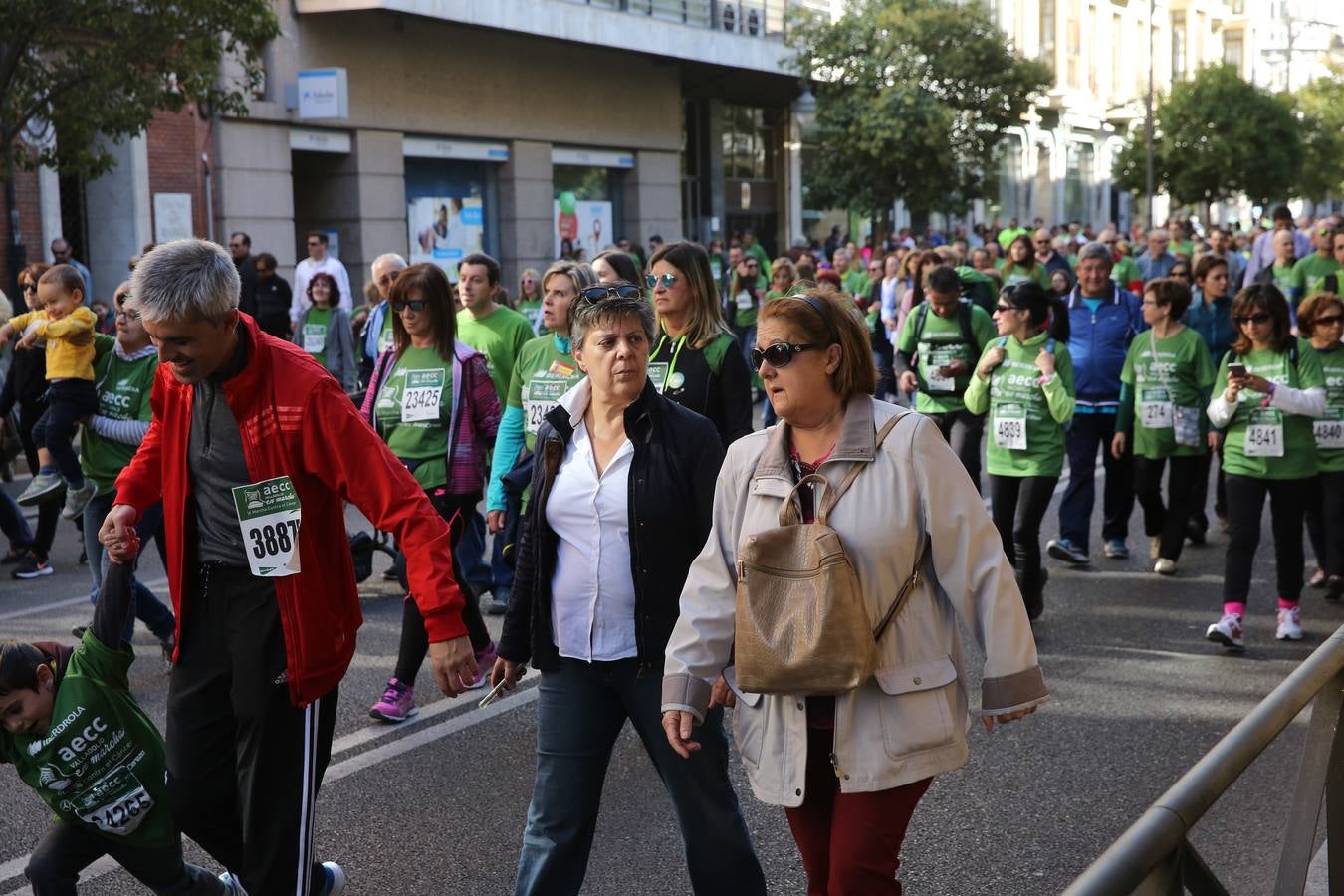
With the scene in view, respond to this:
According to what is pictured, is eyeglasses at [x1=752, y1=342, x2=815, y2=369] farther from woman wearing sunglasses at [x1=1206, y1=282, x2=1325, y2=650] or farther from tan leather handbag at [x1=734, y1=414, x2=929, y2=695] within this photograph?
woman wearing sunglasses at [x1=1206, y1=282, x2=1325, y2=650]

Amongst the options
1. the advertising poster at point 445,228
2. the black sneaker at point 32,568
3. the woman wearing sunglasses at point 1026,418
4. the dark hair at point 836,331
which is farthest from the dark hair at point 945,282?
the advertising poster at point 445,228

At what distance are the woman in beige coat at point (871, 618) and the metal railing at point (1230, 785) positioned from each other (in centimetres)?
54

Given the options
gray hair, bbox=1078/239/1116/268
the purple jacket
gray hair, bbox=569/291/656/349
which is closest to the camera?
gray hair, bbox=569/291/656/349

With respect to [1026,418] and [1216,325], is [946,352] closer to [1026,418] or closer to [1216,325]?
[1026,418]

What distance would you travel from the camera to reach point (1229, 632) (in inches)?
303

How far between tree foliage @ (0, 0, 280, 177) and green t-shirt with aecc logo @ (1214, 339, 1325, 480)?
10986 millimetres

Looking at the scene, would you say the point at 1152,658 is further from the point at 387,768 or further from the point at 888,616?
the point at 888,616

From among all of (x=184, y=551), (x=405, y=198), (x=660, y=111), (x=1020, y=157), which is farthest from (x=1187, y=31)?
(x=184, y=551)

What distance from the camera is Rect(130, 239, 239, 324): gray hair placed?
373cm

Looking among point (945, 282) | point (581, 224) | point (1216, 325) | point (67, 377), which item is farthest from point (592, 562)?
point (581, 224)

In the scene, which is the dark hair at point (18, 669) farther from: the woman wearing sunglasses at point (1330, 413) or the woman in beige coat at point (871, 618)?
the woman wearing sunglasses at point (1330, 413)

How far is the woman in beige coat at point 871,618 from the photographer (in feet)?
11.2

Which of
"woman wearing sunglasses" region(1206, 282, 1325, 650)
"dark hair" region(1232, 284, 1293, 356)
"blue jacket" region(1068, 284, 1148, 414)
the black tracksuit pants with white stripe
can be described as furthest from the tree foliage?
the black tracksuit pants with white stripe

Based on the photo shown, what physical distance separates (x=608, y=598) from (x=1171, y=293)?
6.00 meters
